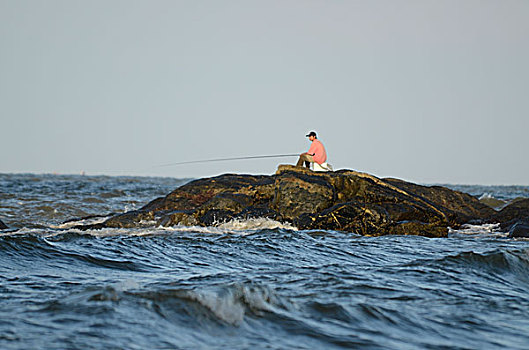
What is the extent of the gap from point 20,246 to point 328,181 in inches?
319

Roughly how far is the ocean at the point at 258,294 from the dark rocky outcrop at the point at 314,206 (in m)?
1.90

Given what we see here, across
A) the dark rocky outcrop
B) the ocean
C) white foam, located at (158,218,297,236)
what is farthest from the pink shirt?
the ocean

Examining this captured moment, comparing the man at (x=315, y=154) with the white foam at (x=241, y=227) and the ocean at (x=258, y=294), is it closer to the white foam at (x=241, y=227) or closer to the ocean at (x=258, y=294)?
the white foam at (x=241, y=227)

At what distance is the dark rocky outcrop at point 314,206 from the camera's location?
13.2 m

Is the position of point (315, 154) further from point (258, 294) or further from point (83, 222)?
point (258, 294)

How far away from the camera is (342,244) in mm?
10836

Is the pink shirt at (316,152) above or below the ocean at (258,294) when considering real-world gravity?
above

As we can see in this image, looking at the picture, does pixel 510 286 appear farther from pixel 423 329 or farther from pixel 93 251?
pixel 93 251

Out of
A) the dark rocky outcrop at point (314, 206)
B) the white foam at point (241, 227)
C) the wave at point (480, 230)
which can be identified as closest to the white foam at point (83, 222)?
the dark rocky outcrop at point (314, 206)

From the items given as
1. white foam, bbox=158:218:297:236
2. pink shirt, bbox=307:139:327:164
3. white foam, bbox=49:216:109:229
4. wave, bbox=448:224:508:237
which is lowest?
white foam, bbox=49:216:109:229

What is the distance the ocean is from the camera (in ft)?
15.0

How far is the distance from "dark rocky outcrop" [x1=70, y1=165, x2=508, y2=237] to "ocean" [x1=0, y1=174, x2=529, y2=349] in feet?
6.22

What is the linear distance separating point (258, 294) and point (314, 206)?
814cm

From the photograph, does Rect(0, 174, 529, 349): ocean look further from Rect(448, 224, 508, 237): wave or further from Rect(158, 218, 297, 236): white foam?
Rect(448, 224, 508, 237): wave
